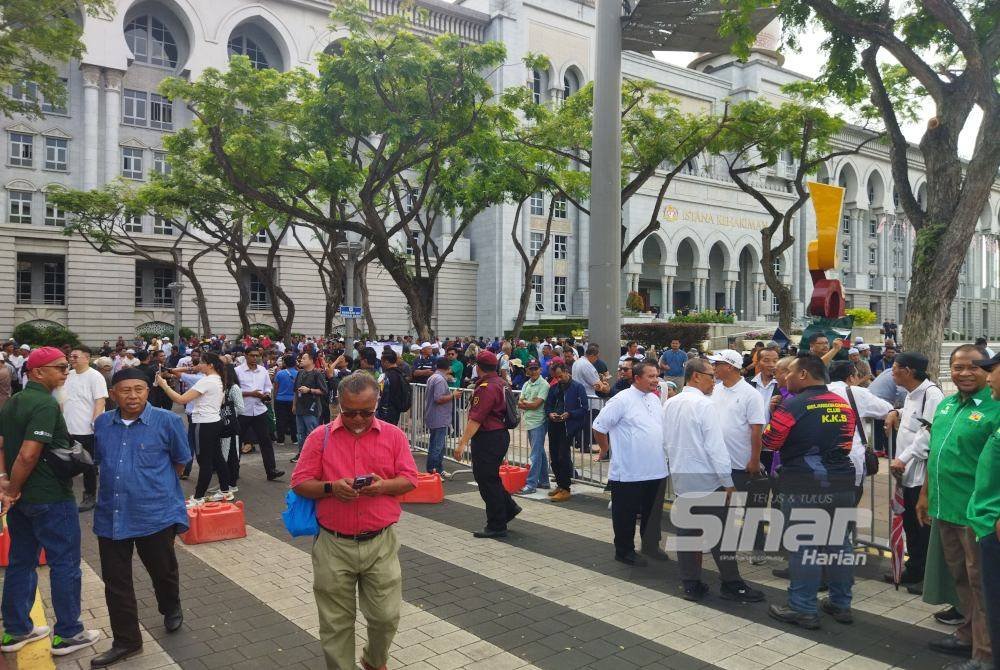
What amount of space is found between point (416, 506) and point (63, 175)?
3313cm

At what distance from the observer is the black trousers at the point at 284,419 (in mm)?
13656

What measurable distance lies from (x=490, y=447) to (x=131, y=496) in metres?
3.74

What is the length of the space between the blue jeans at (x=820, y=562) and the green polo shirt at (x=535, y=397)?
433cm

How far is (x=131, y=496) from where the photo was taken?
4590mm

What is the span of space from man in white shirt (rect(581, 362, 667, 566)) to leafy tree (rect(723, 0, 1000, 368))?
7.25m

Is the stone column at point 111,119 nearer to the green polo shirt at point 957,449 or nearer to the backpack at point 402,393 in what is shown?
the backpack at point 402,393

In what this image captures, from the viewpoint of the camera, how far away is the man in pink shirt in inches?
148

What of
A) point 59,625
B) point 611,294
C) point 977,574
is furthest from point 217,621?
point 611,294

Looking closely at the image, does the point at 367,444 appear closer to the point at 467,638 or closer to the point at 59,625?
the point at 467,638

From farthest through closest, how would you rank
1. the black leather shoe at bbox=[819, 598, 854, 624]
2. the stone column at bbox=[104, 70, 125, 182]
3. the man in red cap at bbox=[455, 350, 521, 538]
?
the stone column at bbox=[104, 70, 125, 182]
the man in red cap at bbox=[455, 350, 521, 538]
the black leather shoe at bbox=[819, 598, 854, 624]

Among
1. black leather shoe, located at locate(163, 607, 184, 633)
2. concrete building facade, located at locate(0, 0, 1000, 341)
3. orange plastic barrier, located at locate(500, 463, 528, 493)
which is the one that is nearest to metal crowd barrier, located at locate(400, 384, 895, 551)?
orange plastic barrier, located at locate(500, 463, 528, 493)

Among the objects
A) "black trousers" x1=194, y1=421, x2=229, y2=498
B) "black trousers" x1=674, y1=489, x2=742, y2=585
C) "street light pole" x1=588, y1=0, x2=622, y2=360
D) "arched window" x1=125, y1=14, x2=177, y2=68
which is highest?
"arched window" x1=125, y1=14, x2=177, y2=68

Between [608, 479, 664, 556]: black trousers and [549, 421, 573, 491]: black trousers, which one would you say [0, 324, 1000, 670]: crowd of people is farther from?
[549, 421, 573, 491]: black trousers

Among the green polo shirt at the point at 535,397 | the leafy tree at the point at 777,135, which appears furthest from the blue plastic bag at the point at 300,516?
the leafy tree at the point at 777,135
